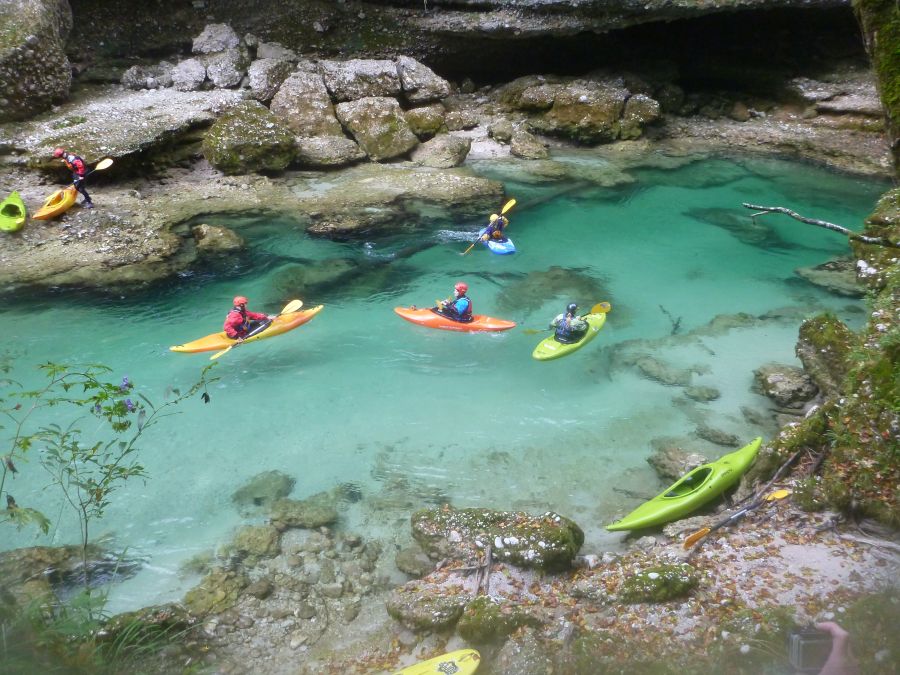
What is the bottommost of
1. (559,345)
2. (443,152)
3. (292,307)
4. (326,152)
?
(559,345)

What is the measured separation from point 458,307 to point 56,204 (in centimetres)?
651

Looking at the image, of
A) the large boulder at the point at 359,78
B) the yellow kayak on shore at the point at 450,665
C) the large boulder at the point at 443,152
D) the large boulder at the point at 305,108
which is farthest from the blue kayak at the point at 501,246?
the yellow kayak on shore at the point at 450,665

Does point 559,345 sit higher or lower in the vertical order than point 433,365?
higher

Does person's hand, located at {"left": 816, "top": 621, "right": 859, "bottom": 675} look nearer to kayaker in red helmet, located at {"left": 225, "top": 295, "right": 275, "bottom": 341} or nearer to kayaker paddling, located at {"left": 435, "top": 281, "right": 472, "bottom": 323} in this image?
kayaker paddling, located at {"left": 435, "top": 281, "right": 472, "bottom": 323}

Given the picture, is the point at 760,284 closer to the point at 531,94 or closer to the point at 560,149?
the point at 560,149

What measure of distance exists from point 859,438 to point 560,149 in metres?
10.8

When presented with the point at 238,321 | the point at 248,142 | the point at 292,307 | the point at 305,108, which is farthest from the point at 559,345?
the point at 305,108

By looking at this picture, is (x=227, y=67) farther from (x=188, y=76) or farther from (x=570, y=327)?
(x=570, y=327)

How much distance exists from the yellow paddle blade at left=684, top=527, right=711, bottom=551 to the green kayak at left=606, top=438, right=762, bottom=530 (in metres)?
0.55

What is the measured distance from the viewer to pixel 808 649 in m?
3.13

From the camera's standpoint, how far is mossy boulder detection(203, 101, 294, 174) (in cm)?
1095

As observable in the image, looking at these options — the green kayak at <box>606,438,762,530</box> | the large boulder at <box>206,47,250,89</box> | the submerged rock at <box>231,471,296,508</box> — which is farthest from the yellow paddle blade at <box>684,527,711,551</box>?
the large boulder at <box>206,47,250,89</box>

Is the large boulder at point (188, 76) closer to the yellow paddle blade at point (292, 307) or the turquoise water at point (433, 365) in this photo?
the turquoise water at point (433, 365)

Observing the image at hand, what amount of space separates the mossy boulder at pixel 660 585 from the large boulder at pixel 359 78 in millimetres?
12207
